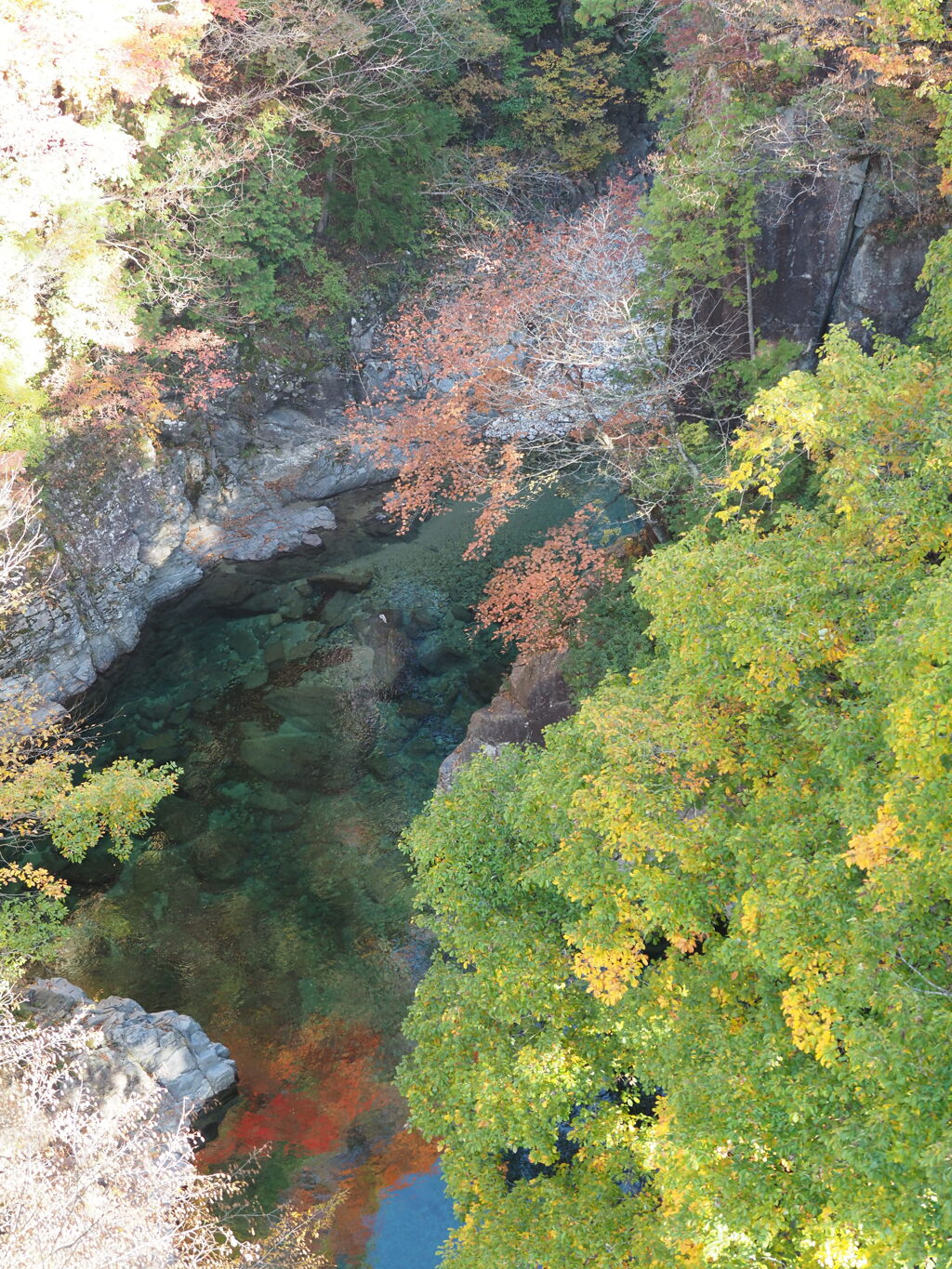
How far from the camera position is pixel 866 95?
12359 millimetres

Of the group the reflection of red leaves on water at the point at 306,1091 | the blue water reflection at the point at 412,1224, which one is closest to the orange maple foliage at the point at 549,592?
the reflection of red leaves on water at the point at 306,1091

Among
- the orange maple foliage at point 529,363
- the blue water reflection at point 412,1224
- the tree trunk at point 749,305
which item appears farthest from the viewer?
the orange maple foliage at point 529,363

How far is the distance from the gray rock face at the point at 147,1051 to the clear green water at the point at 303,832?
1.82 ft

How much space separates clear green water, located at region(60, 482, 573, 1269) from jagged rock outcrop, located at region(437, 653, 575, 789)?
4.75 feet

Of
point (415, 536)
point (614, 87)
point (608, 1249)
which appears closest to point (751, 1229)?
point (608, 1249)

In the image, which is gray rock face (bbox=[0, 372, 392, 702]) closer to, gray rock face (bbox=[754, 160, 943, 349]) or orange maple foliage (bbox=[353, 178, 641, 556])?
orange maple foliage (bbox=[353, 178, 641, 556])

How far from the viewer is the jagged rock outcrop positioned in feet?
54.3

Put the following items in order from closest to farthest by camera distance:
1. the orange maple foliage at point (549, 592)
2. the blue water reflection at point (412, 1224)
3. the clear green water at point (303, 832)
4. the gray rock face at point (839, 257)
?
the blue water reflection at point (412, 1224), the clear green water at point (303, 832), the gray rock face at point (839, 257), the orange maple foliage at point (549, 592)

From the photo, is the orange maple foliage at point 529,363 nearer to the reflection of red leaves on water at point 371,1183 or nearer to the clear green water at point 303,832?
the clear green water at point 303,832

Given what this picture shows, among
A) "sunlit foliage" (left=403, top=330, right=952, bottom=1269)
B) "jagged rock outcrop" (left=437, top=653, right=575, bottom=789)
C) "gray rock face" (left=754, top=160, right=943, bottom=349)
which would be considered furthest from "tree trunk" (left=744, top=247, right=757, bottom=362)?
"jagged rock outcrop" (left=437, top=653, right=575, bottom=789)

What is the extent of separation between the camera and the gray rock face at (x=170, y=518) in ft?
61.6

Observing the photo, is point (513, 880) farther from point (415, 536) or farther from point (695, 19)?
point (415, 536)

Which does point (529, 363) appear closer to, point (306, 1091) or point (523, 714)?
point (523, 714)

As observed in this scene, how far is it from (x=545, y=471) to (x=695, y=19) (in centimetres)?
838
